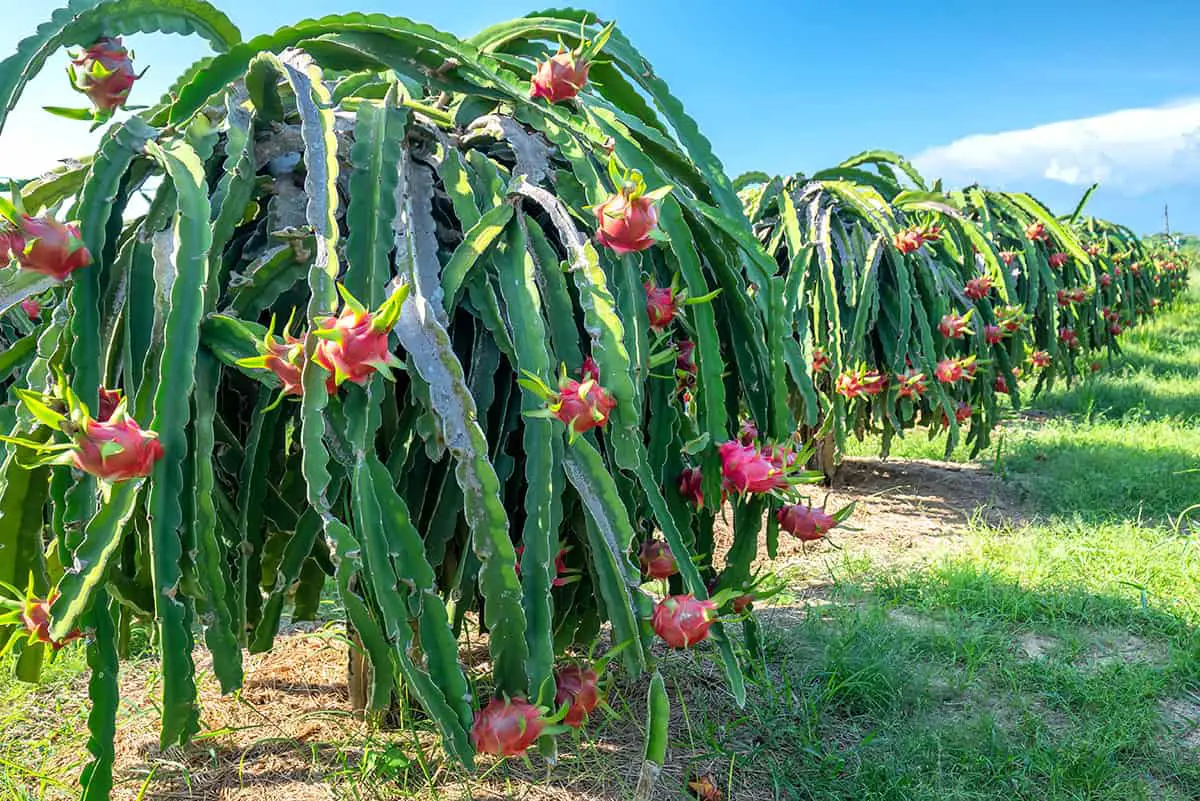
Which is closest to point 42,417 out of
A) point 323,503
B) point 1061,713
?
point 323,503

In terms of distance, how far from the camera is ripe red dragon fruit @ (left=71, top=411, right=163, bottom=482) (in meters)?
1.09

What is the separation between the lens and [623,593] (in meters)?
1.29

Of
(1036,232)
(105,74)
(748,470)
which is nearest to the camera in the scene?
(748,470)

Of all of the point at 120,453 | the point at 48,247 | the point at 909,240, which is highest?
the point at 909,240

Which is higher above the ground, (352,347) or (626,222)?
(626,222)

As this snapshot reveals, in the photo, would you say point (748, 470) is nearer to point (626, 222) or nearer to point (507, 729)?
point (626, 222)

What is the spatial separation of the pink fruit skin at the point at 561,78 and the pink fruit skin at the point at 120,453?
908 mm

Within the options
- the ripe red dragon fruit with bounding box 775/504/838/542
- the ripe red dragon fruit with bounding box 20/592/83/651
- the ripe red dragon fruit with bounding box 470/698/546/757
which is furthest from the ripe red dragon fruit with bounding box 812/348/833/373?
the ripe red dragon fruit with bounding box 20/592/83/651

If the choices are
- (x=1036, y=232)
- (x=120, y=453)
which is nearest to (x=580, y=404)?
(x=120, y=453)

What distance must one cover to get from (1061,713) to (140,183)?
8.01 feet

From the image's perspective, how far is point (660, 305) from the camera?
153 centimetres

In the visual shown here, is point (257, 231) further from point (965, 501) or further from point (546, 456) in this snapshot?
point (965, 501)

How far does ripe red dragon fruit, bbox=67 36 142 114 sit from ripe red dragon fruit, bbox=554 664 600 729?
1292 mm

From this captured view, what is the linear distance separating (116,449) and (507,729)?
0.62 m
